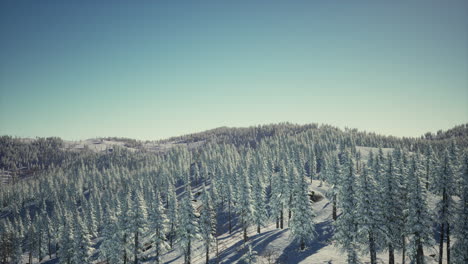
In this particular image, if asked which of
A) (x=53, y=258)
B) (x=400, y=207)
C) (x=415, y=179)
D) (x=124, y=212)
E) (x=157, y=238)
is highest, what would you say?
(x=415, y=179)

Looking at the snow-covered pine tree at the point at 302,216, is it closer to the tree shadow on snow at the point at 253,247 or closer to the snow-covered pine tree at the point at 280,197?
the tree shadow on snow at the point at 253,247

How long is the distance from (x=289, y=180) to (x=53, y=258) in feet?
267

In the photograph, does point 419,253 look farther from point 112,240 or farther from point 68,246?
point 68,246

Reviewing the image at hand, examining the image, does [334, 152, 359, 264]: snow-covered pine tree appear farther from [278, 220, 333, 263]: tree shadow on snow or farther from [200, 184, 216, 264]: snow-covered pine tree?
[200, 184, 216, 264]: snow-covered pine tree

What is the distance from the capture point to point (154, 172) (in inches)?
5335

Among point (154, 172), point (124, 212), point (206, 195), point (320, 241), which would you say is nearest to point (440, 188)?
point (320, 241)

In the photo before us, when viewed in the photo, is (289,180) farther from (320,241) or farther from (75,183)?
(75,183)

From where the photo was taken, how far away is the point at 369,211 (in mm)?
28562

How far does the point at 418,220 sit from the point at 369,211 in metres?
4.67

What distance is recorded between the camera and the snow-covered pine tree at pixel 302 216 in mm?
40438

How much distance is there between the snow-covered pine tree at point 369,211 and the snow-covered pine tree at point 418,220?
297 cm

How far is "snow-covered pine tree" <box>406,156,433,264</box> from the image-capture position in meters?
26.1

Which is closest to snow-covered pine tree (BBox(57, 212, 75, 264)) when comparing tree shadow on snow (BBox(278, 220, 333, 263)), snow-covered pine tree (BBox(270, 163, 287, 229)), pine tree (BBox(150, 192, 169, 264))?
pine tree (BBox(150, 192, 169, 264))

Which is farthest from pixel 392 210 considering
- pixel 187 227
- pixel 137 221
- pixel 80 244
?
pixel 80 244
